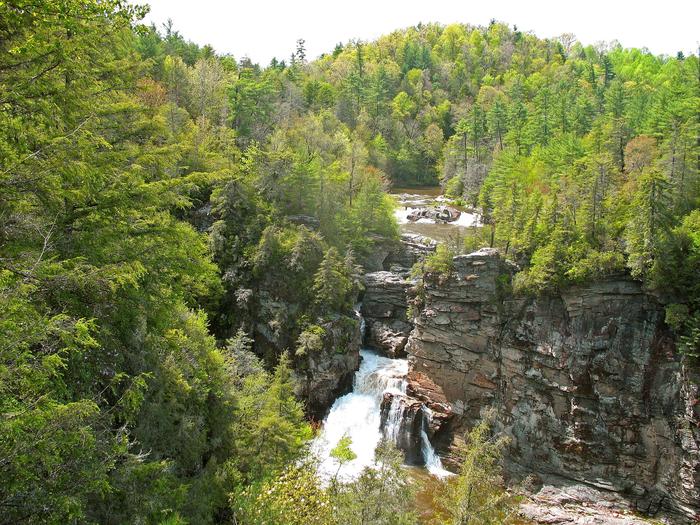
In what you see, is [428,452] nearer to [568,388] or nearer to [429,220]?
[568,388]

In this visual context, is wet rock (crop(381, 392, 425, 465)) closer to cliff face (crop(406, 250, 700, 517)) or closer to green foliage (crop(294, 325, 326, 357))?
cliff face (crop(406, 250, 700, 517))

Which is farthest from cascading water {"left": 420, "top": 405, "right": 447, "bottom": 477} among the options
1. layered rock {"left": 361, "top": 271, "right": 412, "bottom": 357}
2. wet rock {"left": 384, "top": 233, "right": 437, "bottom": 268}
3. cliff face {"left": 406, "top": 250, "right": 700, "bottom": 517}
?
wet rock {"left": 384, "top": 233, "right": 437, "bottom": 268}

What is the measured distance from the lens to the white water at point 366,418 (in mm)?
27266

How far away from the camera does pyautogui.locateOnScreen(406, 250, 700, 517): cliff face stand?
917 inches

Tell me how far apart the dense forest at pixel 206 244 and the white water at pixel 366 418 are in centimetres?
383

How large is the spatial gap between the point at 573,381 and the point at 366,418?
1180 centimetres

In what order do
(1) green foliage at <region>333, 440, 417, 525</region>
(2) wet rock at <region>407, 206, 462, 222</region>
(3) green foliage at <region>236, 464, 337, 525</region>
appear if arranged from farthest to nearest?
(2) wet rock at <region>407, 206, 462, 222</region>, (1) green foliage at <region>333, 440, 417, 525</region>, (3) green foliage at <region>236, 464, 337, 525</region>

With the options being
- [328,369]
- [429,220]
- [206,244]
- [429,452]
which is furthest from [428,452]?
[429,220]

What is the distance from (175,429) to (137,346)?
341cm

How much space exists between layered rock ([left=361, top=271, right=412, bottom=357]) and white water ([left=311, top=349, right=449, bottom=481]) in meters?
2.04

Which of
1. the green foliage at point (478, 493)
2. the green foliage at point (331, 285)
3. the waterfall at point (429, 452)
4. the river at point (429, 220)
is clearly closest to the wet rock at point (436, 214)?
the river at point (429, 220)

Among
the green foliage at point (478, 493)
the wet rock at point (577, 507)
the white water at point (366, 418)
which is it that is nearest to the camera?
the green foliage at point (478, 493)

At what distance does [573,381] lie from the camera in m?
25.3

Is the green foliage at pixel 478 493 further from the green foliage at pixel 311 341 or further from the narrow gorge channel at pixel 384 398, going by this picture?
the green foliage at pixel 311 341
